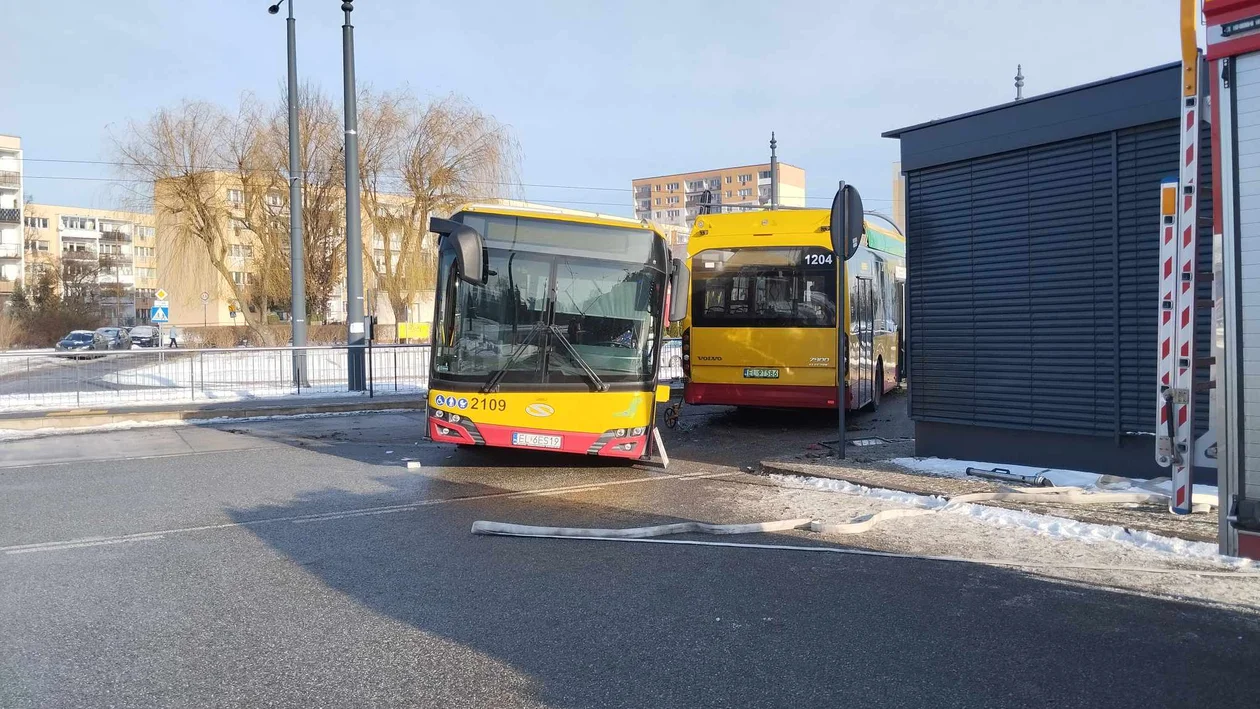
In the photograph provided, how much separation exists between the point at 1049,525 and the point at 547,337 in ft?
16.6

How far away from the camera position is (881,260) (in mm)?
16719

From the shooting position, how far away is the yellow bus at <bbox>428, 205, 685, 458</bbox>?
9695mm

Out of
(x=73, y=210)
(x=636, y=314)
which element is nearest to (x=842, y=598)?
(x=636, y=314)

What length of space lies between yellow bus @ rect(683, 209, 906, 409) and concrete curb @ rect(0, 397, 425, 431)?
7300mm

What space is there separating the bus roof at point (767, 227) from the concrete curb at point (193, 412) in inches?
302

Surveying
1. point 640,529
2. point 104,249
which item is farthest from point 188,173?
point 104,249

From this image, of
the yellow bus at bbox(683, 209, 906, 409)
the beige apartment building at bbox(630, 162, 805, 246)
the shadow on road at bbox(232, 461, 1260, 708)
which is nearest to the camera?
the shadow on road at bbox(232, 461, 1260, 708)

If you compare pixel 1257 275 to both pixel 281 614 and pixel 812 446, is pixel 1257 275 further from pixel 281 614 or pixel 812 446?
pixel 812 446

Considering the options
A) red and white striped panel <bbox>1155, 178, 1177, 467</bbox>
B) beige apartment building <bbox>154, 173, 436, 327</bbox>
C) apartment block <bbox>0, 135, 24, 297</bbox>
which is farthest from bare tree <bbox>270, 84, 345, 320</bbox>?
apartment block <bbox>0, 135, 24, 297</bbox>

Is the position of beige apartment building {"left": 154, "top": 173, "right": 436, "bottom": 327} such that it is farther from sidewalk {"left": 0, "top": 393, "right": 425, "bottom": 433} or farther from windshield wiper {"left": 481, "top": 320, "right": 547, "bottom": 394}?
windshield wiper {"left": 481, "top": 320, "right": 547, "bottom": 394}

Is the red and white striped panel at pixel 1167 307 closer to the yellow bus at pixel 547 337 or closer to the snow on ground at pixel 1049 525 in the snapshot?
the snow on ground at pixel 1049 525

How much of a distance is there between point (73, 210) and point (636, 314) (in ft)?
370

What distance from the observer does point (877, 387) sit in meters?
16.6

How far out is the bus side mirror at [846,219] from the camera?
10.4 meters
